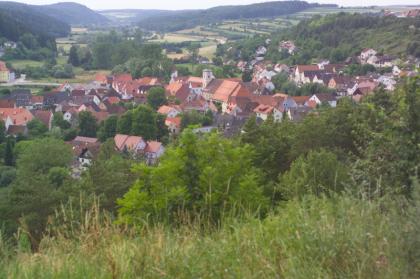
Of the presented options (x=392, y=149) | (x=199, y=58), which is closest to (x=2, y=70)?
(x=199, y=58)

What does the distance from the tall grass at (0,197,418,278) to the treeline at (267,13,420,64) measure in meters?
59.8

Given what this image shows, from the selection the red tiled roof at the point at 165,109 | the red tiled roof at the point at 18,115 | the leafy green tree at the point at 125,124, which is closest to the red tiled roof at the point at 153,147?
the leafy green tree at the point at 125,124

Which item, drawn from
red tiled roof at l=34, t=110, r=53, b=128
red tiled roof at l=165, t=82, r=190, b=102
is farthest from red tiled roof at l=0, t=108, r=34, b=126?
red tiled roof at l=165, t=82, r=190, b=102

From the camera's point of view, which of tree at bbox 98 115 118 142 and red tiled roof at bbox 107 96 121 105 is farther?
red tiled roof at bbox 107 96 121 105

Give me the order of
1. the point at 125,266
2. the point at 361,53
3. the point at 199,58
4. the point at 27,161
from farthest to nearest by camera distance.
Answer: the point at 199,58, the point at 361,53, the point at 27,161, the point at 125,266

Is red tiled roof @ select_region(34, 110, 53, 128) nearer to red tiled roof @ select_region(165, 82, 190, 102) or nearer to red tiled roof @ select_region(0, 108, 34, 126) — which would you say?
red tiled roof @ select_region(0, 108, 34, 126)

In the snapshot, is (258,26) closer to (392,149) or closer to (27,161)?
(27,161)

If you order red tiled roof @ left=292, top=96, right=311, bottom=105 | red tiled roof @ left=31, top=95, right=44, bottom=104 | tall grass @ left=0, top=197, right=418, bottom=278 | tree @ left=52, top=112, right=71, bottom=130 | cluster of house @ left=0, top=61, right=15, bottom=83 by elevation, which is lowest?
cluster of house @ left=0, top=61, right=15, bottom=83

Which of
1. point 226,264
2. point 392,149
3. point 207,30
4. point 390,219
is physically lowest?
point 207,30

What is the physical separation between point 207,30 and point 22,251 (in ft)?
407

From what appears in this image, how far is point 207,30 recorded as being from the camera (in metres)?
125

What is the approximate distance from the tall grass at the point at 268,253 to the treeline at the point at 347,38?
59.8 m

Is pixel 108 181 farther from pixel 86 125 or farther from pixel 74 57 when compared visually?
pixel 74 57

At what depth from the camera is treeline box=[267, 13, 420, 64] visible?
218 ft
